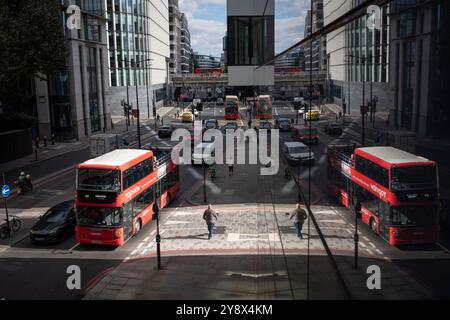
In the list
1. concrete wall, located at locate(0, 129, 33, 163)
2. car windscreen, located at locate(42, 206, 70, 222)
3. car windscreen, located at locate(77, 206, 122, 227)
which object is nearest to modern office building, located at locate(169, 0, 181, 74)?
concrete wall, located at locate(0, 129, 33, 163)

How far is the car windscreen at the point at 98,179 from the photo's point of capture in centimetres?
1800

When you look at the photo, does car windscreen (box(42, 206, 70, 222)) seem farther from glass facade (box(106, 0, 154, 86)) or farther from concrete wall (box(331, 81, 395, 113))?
glass facade (box(106, 0, 154, 86))

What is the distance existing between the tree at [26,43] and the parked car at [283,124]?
3124cm

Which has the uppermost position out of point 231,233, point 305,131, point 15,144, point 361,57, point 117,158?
point 361,57

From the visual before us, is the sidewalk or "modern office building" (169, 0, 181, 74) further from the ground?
"modern office building" (169, 0, 181, 74)

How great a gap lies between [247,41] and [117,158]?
1115cm

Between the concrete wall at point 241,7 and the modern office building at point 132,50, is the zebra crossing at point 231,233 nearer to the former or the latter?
the concrete wall at point 241,7

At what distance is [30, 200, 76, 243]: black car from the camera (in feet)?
62.4

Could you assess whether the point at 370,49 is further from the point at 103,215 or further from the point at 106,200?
the point at 103,215

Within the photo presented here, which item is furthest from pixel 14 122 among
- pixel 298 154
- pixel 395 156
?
pixel 395 156

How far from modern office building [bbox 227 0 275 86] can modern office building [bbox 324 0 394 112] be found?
4.13 m

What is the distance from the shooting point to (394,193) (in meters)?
1.75

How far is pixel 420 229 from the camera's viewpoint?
58.3 inches

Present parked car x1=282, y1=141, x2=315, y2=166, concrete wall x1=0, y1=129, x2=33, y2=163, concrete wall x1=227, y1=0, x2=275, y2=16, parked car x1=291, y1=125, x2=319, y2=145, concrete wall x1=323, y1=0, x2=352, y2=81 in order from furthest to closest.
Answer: concrete wall x1=0, y1=129, x2=33, y2=163
concrete wall x1=227, y1=0, x2=275, y2=16
parked car x1=291, y1=125, x2=319, y2=145
parked car x1=282, y1=141, x2=315, y2=166
concrete wall x1=323, y1=0, x2=352, y2=81
